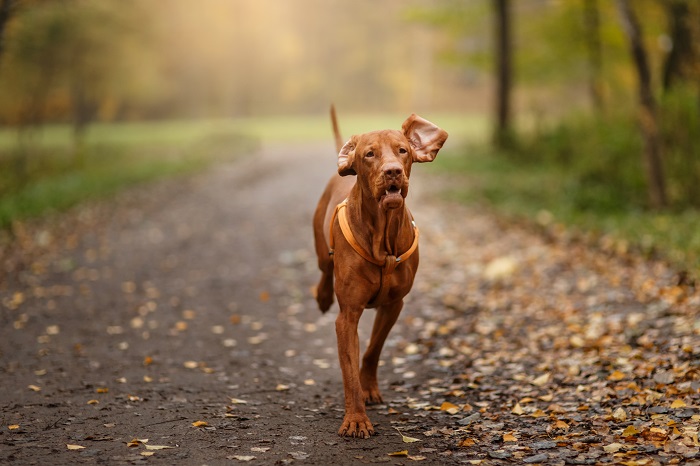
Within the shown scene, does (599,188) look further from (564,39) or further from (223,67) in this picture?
(223,67)

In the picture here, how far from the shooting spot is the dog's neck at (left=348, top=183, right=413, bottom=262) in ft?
15.5

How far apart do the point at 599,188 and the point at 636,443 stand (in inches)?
380

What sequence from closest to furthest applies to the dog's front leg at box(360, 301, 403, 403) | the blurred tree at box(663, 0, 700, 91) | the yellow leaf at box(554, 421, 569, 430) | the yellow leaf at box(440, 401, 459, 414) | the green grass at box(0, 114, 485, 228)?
the yellow leaf at box(554, 421, 569, 430) < the dog's front leg at box(360, 301, 403, 403) < the yellow leaf at box(440, 401, 459, 414) < the blurred tree at box(663, 0, 700, 91) < the green grass at box(0, 114, 485, 228)

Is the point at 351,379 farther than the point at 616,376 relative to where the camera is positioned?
No

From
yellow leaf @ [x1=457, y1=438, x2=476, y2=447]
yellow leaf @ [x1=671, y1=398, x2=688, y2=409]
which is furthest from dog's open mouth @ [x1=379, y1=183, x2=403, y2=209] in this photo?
yellow leaf @ [x1=671, y1=398, x2=688, y2=409]

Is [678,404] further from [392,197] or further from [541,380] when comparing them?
[392,197]

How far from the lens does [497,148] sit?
74.6ft

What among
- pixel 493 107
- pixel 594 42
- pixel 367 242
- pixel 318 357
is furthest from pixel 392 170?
pixel 493 107

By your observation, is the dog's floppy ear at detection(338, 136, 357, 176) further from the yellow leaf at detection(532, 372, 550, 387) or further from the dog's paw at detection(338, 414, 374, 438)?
the yellow leaf at detection(532, 372, 550, 387)

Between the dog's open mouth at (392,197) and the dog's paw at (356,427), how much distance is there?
1.40 m

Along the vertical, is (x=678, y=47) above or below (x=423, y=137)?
above

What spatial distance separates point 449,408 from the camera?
541cm

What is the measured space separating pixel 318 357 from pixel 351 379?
2.26m

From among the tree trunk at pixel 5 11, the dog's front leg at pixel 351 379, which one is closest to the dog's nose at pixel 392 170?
the dog's front leg at pixel 351 379
